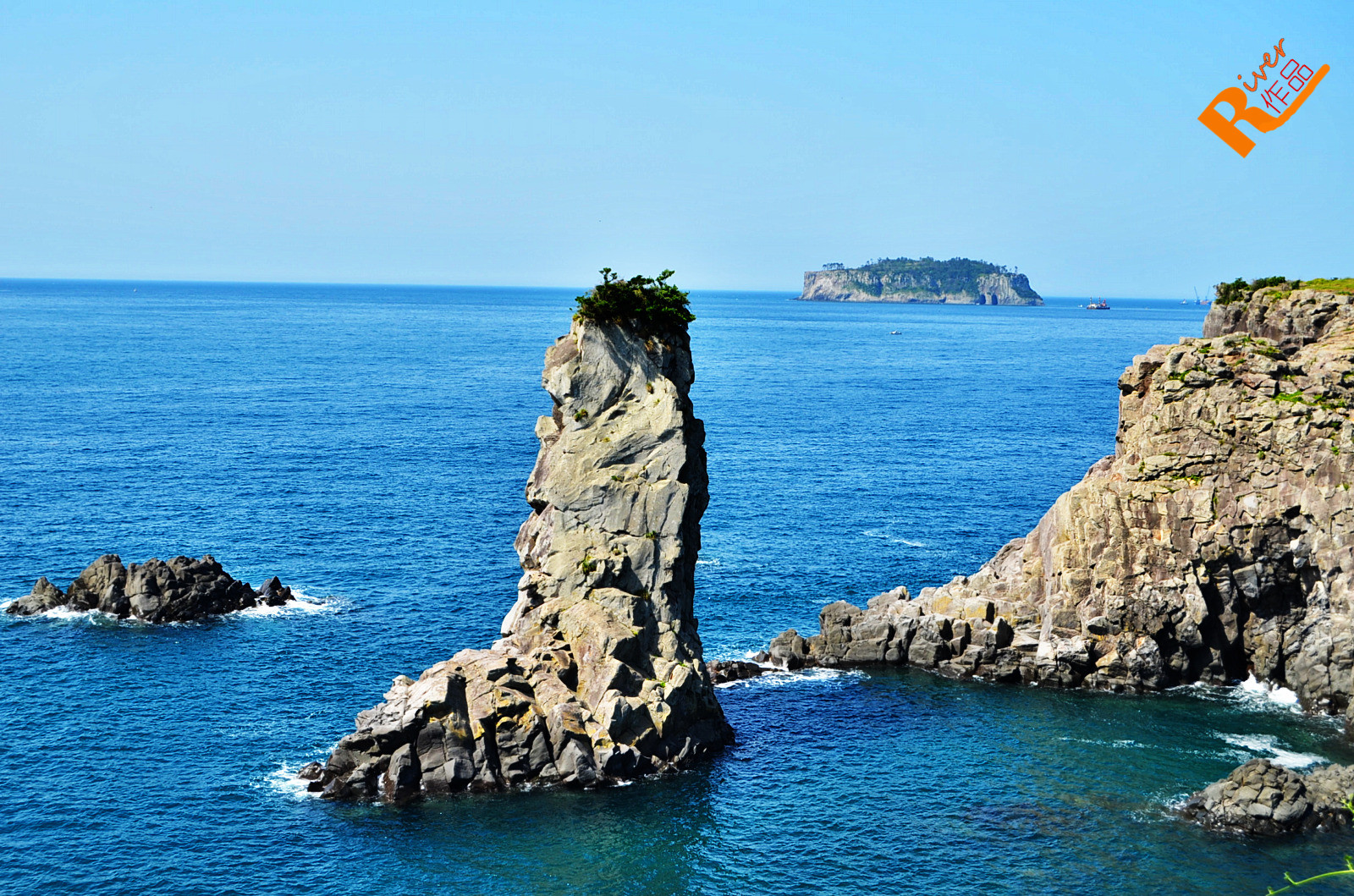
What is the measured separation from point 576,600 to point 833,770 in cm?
1843

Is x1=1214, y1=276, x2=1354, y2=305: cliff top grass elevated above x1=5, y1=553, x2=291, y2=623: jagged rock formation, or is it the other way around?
x1=1214, y1=276, x2=1354, y2=305: cliff top grass

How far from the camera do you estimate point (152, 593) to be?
3615 inches

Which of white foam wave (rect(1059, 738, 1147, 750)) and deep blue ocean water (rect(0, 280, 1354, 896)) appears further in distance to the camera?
white foam wave (rect(1059, 738, 1147, 750))

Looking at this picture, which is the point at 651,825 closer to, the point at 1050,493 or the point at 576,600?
the point at 576,600

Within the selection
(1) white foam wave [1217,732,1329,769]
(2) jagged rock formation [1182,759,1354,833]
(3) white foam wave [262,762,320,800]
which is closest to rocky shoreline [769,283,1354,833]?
(1) white foam wave [1217,732,1329,769]

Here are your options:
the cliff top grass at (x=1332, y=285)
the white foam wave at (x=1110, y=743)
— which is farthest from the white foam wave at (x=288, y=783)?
the cliff top grass at (x=1332, y=285)

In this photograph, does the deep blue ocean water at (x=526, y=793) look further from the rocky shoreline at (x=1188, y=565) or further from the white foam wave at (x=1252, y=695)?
the rocky shoreline at (x=1188, y=565)

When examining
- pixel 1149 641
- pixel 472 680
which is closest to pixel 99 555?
pixel 472 680

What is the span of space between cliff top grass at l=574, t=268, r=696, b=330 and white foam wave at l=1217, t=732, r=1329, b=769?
41.7 m

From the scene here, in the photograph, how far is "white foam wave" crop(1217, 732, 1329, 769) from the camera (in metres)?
67.1

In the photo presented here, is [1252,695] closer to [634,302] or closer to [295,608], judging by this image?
[634,302]

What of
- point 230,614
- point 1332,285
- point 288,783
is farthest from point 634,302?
point 1332,285

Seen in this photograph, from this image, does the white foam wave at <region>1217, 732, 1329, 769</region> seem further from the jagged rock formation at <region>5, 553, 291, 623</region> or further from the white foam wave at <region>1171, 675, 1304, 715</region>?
the jagged rock formation at <region>5, 553, 291, 623</region>

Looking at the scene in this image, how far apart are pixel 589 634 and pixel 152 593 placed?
139 ft
